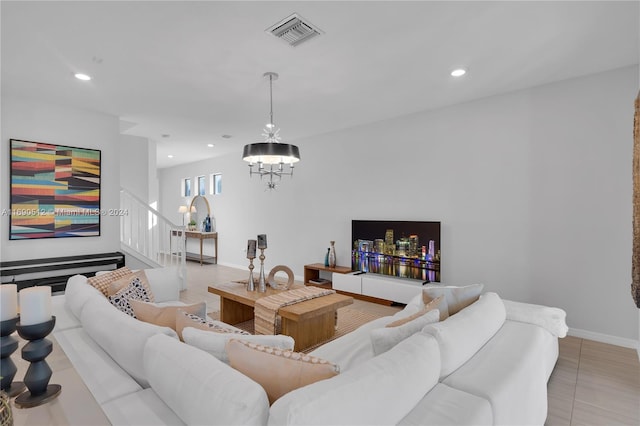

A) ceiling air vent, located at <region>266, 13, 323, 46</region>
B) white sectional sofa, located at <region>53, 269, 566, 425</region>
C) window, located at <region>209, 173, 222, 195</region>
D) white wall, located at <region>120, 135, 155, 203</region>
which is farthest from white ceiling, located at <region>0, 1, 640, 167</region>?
window, located at <region>209, 173, 222, 195</region>

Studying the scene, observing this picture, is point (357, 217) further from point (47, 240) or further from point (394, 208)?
point (47, 240)

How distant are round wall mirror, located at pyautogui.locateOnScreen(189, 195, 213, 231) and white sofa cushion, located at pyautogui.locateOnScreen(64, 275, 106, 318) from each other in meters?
6.04

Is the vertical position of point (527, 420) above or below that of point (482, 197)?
below

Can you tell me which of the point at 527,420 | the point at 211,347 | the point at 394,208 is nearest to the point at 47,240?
the point at 211,347

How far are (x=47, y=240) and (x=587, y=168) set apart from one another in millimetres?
6413

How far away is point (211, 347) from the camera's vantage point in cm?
133

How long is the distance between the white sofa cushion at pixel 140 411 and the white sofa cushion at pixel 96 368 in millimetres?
57

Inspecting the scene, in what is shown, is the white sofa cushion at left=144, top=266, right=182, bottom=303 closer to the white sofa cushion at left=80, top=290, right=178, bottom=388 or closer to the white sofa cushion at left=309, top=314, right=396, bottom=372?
the white sofa cushion at left=80, top=290, right=178, bottom=388

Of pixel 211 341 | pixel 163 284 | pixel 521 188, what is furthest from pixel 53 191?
pixel 521 188

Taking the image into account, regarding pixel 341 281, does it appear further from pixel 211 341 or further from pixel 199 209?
pixel 199 209

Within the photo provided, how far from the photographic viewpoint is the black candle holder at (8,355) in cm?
113

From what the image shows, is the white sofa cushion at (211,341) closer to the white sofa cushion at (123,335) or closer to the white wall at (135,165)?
the white sofa cushion at (123,335)

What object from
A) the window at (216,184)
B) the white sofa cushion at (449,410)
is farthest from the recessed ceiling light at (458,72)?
the window at (216,184)

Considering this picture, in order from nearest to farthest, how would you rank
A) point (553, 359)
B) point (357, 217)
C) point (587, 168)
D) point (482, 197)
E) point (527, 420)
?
1. point (527, 420)
2. point (553, 359)
3. point (587, 168)
4. point (482, 197)
5. point (357, 217)
